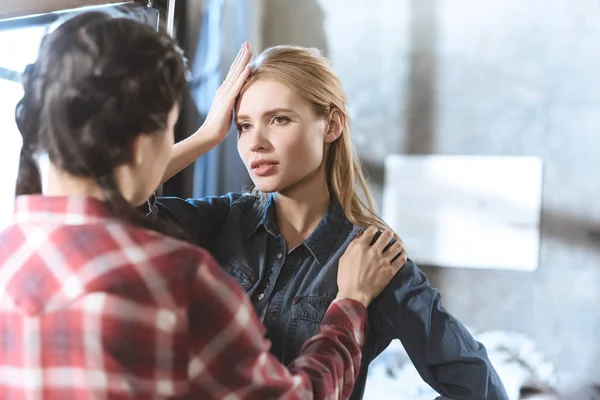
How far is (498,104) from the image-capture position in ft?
6.83

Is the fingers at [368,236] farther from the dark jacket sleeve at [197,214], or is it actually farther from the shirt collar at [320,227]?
the dark jacket sleeve at [197,214]

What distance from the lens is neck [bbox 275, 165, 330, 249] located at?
0.94 meters

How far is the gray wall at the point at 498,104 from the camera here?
202 centimetres

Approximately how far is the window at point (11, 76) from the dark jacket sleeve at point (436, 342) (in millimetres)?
606

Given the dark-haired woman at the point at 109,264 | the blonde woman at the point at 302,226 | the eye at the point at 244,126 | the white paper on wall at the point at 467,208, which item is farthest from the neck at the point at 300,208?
the white paper on wall at the point at 467,208

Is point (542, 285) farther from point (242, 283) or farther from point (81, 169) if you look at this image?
point (81, 169)

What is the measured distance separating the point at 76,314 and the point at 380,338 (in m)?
0.49

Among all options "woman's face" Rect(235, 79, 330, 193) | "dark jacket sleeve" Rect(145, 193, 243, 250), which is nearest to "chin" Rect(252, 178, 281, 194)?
"woman's face" Rect(235, 79, 330, 193)

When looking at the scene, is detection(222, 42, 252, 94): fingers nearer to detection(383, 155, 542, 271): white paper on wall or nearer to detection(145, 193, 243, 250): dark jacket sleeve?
detection(145, 193, 243, 250): dark jacket sleeve

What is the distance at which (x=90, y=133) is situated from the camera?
54 centimetres

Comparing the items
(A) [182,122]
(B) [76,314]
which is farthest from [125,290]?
(A) [182,122]

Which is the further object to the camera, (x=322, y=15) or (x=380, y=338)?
(x=322, y=15)

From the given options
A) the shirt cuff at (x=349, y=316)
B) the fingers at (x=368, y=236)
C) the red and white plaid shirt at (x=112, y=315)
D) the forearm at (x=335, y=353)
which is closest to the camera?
the red and white plaid shirt at (x=112, y=315)

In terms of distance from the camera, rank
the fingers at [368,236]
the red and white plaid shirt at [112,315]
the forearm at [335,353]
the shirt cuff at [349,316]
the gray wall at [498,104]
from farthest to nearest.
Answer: the gray wall at [498,104]
the fingers at [368,236]
the shirt cuff at [349,316]
the forearm at [335,353]
the red and white plaid shirt at [112,315]
